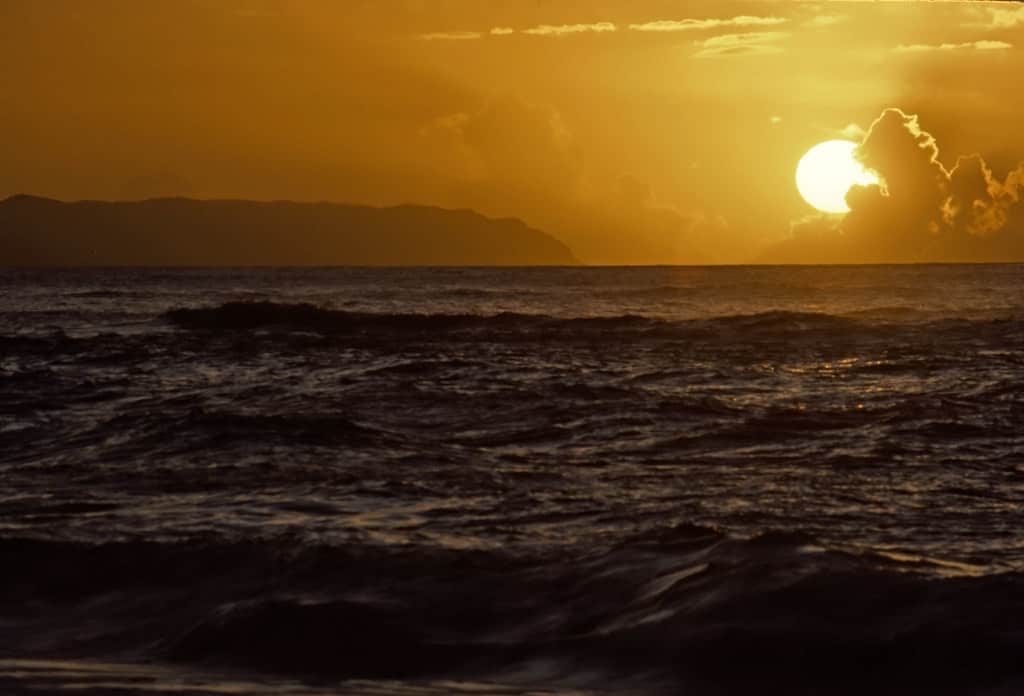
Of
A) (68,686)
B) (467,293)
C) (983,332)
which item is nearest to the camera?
(68,686)

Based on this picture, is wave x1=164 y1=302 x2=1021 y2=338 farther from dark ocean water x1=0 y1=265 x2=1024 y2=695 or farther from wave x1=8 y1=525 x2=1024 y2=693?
wave x1=8 y1=525 x2=1024 y2=693

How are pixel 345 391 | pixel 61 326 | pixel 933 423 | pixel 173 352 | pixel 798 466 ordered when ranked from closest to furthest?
pixel 798 466
pixel 933 423
pixel 345 391
pixel 173 352
pixel 61 326

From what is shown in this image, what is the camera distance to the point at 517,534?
991cm

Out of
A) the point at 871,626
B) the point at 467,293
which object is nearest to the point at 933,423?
the point at 871,626

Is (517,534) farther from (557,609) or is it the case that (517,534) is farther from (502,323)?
(502,323)

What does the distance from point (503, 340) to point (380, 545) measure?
2618cm

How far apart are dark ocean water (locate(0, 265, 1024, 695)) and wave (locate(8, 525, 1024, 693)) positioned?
0.07ft

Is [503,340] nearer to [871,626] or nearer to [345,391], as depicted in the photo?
[345,391]

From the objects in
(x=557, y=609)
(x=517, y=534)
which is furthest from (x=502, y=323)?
(x=557, y=609)

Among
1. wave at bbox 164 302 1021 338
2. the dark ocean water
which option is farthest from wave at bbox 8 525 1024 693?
wave at bbox 164 302 1021 338

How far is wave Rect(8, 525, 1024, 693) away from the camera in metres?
7.16

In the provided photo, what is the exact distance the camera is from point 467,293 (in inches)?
3120

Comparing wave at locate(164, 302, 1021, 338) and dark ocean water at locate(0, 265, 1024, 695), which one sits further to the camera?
wave at locate(164, 302, 1021, 338)

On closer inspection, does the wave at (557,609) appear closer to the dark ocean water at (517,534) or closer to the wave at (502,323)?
the dark ocean water at (517,534)
